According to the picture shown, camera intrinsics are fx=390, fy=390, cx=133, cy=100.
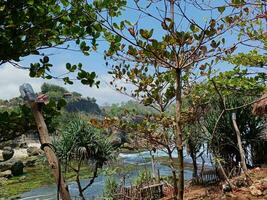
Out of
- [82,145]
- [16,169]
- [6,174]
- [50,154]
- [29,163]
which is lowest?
[50,154]

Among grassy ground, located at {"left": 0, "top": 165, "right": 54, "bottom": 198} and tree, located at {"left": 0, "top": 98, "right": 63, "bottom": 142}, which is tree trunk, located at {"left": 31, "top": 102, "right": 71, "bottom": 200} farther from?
grassy ground, located at {"left": 0, "top": 165, "right": 54, "bottom": 198}

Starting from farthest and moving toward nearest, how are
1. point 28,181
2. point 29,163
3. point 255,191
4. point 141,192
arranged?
point 29,163 → point 28,181 → point 141,192 → point 255,191

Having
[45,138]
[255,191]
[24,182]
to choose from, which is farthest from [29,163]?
[45,138]

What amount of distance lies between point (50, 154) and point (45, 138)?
0.37 ft

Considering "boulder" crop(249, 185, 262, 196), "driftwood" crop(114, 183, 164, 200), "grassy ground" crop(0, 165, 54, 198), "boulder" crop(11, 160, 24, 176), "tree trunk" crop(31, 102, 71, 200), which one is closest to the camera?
"tree trunk" crop(31, 102, 71, 200)

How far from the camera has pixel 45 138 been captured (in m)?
2.59

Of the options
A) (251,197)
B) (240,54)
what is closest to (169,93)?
(251,197)

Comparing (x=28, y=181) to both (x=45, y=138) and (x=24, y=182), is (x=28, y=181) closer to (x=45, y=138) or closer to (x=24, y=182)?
(x=24, y=182)

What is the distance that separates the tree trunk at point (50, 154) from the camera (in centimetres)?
251

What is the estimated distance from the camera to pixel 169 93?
406cm

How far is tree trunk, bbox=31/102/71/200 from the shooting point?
251 cm

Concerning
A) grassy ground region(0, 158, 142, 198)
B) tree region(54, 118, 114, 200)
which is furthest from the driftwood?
grassy ground region(0, 158, 142, 198)

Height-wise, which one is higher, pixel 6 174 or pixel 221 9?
pixel 221 9

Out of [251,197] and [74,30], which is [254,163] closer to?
[251,197]
